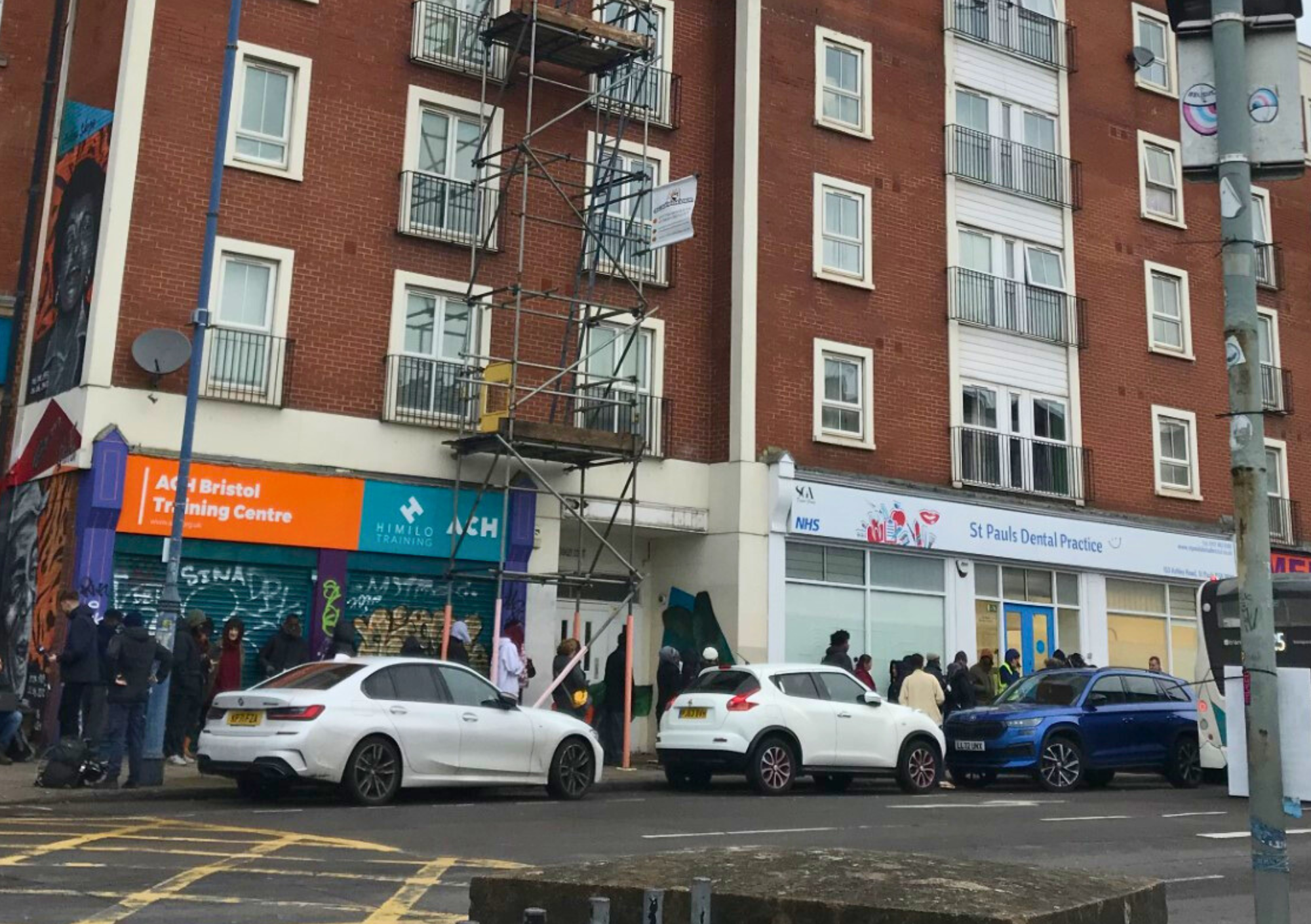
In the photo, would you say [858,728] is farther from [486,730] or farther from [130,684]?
[130,684]

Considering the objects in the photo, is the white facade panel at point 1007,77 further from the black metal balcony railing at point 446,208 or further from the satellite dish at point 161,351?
the satellite dish at point 161,351

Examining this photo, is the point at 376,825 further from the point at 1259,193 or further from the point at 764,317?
the point at 1259,193

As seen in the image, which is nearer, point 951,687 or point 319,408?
point 319,408

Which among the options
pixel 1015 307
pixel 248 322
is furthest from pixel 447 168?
pixel 1015 307

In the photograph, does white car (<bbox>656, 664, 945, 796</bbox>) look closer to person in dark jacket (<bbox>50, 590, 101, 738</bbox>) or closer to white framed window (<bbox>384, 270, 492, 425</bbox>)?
white framed window (<bbox>384, 270, 492, 425</bbox>)

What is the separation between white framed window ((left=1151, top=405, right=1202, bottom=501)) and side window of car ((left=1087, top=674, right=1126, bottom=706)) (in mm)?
10173

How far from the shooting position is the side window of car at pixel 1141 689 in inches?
814

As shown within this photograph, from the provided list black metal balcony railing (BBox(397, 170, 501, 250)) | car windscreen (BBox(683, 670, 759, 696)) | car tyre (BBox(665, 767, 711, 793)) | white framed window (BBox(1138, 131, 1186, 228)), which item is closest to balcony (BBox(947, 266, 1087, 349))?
white framed window (BBox(1138, 131, 1186, 228))

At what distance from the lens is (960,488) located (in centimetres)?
2669

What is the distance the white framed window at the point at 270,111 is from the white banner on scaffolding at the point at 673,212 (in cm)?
529

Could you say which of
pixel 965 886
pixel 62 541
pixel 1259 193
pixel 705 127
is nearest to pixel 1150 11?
pixel 1259 193

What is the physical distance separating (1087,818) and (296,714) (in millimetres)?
8105

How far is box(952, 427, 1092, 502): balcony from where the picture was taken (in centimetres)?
2697

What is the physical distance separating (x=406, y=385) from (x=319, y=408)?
140 cm
